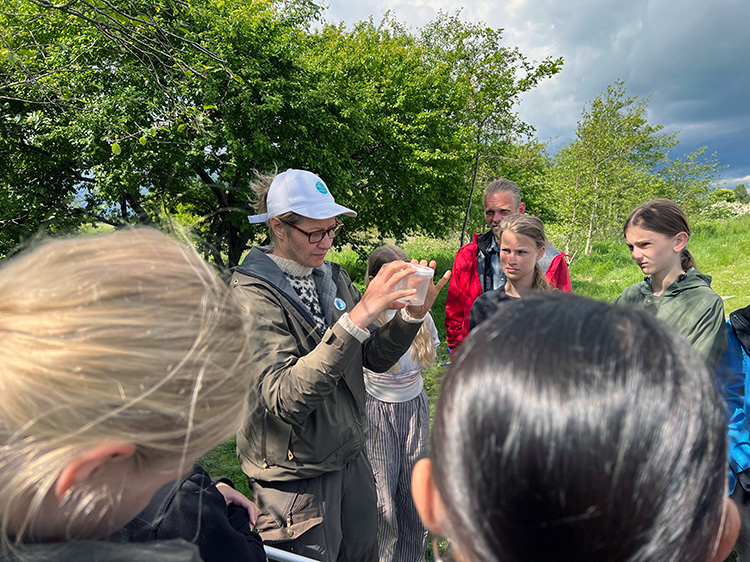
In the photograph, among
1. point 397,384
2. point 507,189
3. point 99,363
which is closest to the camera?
point 99,363

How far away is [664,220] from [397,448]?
2231mm

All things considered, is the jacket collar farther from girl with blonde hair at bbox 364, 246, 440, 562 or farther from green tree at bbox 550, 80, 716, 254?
green tree at bbox 550, 80, 716, 254

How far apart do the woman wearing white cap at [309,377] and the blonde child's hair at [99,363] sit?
0.60 metres

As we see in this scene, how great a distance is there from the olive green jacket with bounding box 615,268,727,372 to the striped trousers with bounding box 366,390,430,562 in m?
1.55

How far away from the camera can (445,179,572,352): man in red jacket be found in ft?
11.9

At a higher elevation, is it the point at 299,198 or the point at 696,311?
the point at 299,198

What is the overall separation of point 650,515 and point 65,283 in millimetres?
1033

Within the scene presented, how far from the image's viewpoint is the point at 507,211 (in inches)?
161

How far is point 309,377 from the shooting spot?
5.02 feet

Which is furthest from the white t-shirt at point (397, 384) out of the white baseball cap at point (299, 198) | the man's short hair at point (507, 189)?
the man's short hair at point (507, 189)

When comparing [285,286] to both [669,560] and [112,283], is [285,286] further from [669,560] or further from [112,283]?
[669,560]

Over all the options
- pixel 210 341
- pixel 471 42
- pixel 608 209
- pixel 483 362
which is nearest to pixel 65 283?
pixel 210 341

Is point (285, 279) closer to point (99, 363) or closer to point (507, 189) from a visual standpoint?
point (99, 363)

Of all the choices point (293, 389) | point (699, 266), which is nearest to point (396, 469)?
point (293, 389)
